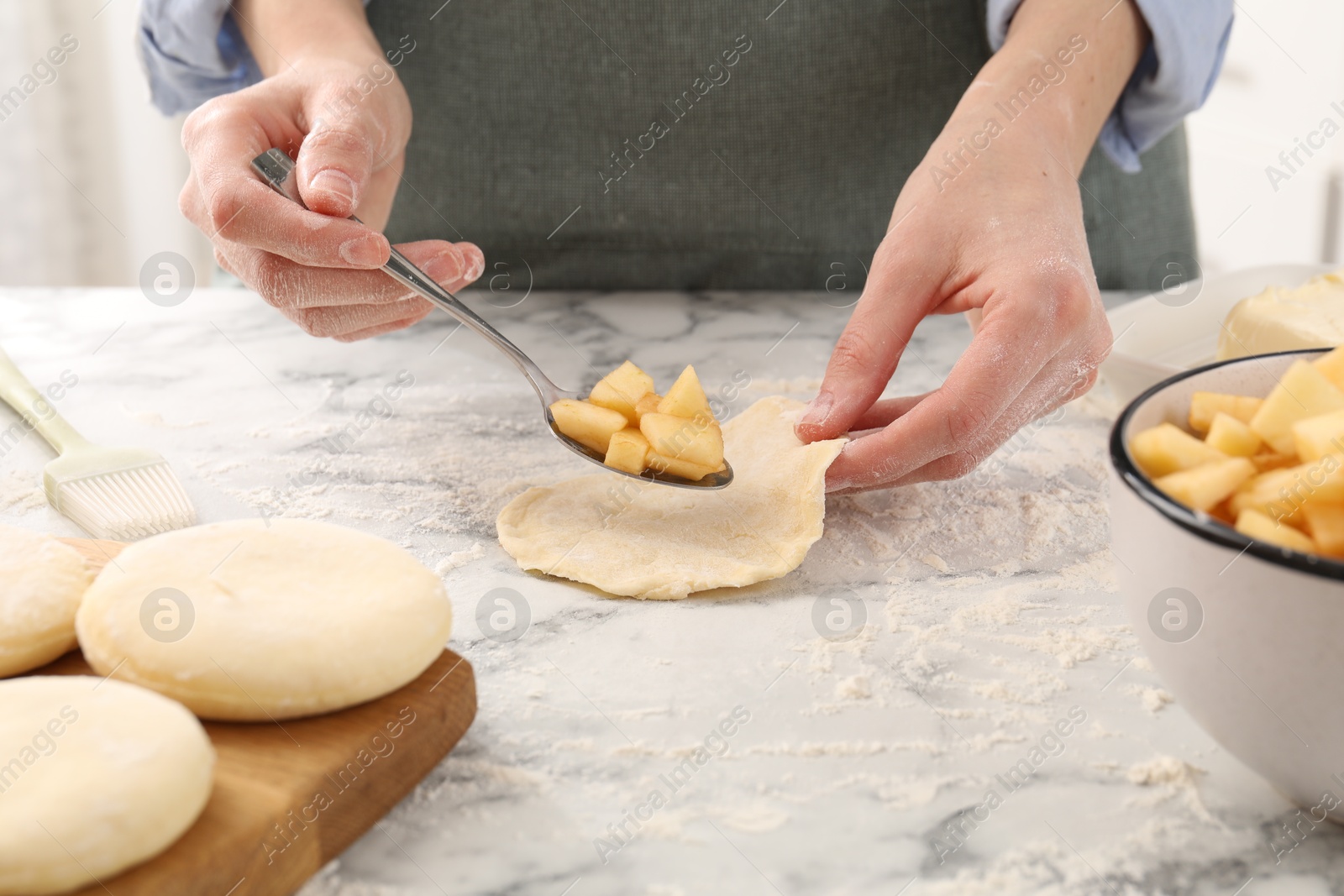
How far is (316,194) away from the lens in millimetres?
1197

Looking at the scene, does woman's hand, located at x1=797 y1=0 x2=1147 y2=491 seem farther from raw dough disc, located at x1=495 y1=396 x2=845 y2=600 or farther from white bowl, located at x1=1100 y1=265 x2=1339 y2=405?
white bowl, located at x1=1100 y1=265 x2=1339 y2=405

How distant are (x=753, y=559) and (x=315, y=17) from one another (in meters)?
1.12

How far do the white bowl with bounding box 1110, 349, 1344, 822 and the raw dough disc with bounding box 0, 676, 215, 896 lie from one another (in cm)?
59

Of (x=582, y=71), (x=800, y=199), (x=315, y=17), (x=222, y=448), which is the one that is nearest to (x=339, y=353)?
(x=222, y=448)

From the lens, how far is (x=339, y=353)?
5.36ft

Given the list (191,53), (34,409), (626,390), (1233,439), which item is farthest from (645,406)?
(191,53)

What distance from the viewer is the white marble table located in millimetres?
689

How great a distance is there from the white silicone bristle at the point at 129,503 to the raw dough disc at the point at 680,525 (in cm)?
34

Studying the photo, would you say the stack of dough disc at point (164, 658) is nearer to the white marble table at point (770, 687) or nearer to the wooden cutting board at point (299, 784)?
the wooden cutting board at point (299, 784)

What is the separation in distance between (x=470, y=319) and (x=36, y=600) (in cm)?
57

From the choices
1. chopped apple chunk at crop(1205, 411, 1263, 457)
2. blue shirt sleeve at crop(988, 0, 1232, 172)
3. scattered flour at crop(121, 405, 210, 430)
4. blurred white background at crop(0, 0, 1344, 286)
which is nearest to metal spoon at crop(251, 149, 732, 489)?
scattered flour at crop(121, 405, 210, 430)

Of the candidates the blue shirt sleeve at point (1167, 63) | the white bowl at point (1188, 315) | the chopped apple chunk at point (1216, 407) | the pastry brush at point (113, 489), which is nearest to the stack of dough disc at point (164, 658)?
the pastry brush at point (113, 489)

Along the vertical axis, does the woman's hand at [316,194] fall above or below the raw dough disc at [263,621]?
above

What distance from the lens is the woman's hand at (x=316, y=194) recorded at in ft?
3.90
